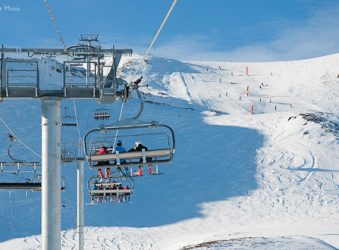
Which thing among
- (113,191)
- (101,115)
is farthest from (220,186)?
(113,191)

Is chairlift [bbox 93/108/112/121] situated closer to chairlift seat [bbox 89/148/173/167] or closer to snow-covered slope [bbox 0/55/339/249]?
snow-covered slope [bbox 0/55/339/249]

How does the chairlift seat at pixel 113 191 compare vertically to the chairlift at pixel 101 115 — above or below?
below

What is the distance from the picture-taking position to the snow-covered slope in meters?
32.2

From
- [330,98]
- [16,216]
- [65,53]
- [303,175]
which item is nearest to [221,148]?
[303,175]

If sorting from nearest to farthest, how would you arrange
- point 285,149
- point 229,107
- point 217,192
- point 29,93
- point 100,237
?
point 29,93 < point 100,237 < point 217,192 < point 285,149 < point 229,107

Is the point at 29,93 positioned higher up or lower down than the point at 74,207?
higher up

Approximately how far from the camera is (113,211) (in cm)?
3775

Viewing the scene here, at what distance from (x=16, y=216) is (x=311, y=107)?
3732 centimetres

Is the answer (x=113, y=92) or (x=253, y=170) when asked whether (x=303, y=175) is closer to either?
(x=253, y=170)

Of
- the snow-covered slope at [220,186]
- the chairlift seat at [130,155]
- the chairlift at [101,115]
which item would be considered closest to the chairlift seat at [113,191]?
the chairlift seat at [130,155]

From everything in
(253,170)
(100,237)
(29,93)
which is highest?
(29,93)

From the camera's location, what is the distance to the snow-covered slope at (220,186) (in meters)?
32.2

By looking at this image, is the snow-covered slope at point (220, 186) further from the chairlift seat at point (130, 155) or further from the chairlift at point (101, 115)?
the chairlift seat at point (130, 155)

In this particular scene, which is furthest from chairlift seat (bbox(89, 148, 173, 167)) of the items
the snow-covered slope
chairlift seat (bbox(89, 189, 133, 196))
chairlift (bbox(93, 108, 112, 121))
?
chairlift (bbox(93, 108, 112, 121))
